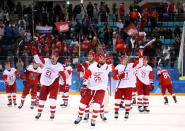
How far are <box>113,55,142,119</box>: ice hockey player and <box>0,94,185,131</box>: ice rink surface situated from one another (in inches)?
15.9

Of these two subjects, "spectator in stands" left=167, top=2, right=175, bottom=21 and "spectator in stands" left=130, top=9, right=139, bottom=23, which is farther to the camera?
"spectator in stands" left=167, top=2, right=175, bottom=21

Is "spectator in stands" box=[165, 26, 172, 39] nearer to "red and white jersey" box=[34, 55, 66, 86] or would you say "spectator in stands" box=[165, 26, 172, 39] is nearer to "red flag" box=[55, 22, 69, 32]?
"red flag" box=[55, 22, 69, 32]

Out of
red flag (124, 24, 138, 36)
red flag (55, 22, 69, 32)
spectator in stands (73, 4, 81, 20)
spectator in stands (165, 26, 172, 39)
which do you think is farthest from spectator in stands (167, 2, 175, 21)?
red flag (55, 22, 69, 32)

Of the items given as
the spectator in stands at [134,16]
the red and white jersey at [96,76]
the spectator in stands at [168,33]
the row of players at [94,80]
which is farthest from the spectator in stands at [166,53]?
the red and white jersey at [96,76]

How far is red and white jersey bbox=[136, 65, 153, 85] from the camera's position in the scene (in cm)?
1057

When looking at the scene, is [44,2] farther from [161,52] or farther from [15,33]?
[161,52]

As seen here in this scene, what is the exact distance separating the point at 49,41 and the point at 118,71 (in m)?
9.12

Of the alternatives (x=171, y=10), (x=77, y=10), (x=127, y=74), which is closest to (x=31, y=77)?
(x=127, y=74)

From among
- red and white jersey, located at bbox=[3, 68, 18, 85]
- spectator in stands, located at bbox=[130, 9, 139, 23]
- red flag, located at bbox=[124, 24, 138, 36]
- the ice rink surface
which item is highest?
spectator in stands, located at bbox=[130, 9, 139, 23]

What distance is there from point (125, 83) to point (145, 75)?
5.63 ft

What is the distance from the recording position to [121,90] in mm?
9164

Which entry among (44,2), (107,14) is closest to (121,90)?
(107,14)

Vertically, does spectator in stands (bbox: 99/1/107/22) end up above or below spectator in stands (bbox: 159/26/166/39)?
above

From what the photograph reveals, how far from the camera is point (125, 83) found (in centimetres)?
909
